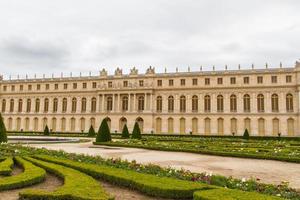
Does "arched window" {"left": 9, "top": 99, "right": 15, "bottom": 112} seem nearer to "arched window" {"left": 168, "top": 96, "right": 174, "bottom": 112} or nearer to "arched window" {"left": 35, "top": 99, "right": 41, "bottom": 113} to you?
"arched window" {"left": 35, "top": 99, "right": 41, "bottom": 113}

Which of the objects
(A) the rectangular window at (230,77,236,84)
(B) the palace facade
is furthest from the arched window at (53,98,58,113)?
(A) the rectangular window at (230,77,236,84)

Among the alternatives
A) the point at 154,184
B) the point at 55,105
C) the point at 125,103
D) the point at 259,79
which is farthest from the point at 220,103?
the point at 154,184

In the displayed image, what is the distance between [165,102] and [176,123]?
173 inches

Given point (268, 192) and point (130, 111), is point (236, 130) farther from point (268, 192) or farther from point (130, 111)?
point (268, 192)

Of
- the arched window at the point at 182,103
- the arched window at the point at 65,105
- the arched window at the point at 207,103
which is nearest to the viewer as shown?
the arched window at the point at 207,103

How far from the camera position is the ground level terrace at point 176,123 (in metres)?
50.6

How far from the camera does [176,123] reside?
5591 centimetres

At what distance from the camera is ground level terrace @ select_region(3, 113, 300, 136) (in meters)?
50.6

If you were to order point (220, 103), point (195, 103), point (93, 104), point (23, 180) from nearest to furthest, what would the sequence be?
1. point (23, 180)
2. point (220, 103)
3. point (195, 103)
4. point (93, 104)

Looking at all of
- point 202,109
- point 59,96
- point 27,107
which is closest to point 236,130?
point 202,109

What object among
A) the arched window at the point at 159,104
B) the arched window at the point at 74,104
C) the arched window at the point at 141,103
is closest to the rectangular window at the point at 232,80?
the arched window at the point at 159,104

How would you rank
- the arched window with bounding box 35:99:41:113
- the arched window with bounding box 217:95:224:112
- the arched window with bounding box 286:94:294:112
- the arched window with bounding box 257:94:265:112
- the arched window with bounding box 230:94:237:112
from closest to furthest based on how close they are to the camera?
the arched window with bounding box 286:94:294:112, the arched window with bounding box 257:94:265:112, the arched window with bounding box 230:94:237:112, the arched window with bounding box 217:95:224:112, the arched window with bounding box 35:99:41:113

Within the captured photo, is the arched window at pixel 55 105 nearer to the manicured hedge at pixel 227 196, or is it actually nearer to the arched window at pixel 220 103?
the arched window at pixel 220 103

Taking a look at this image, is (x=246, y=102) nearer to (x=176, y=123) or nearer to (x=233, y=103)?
(x=233, y=103)
